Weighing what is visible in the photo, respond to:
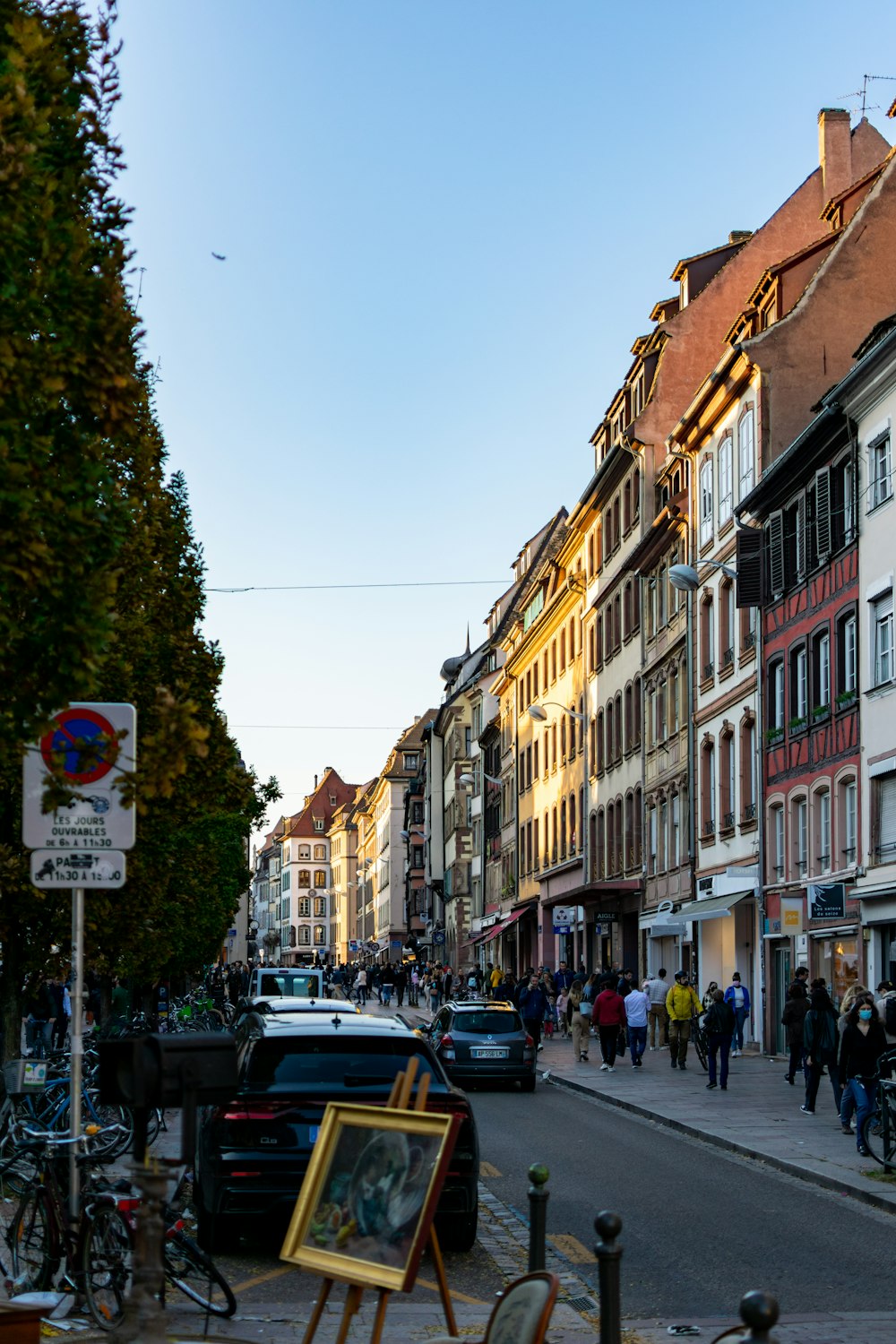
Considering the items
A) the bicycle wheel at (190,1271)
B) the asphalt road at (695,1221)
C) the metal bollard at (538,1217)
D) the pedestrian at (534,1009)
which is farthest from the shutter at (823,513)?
the metal bollard at (538,1217)

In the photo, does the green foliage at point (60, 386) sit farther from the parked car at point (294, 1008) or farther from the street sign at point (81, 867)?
the parked car at point (294, 1008)

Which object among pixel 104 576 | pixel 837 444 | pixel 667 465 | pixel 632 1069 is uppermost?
pixel 667 465

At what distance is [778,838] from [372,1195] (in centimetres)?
3454

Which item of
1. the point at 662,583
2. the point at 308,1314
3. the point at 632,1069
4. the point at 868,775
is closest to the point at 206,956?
the point at 662,583

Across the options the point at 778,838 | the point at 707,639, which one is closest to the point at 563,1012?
the point at 707,639

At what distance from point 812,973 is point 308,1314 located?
2844cm

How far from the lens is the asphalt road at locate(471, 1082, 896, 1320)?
11.6 metres

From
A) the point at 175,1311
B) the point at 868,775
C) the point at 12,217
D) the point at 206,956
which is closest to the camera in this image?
the point at 12,217

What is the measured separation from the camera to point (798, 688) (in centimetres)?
4003

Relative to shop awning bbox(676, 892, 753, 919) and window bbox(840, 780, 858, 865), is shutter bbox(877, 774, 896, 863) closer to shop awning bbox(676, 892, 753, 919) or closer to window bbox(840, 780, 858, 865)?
window bbox(840, 780, 858, 865)

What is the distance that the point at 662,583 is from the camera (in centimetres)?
5444

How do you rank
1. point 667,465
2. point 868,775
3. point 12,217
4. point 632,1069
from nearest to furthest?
point 12,217 < point 868,775 < point 632,1069 < point 667,465

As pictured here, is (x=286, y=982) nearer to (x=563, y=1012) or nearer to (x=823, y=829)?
(x=563, y=1012)

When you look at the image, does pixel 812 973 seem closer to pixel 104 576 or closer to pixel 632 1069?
pixel 632 1069
